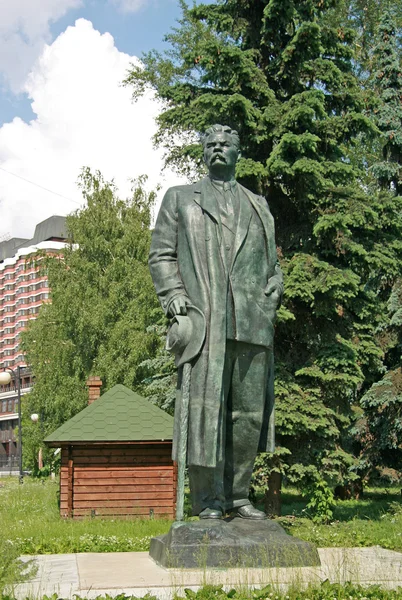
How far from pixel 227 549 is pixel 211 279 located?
200cm

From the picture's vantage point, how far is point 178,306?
234 inches

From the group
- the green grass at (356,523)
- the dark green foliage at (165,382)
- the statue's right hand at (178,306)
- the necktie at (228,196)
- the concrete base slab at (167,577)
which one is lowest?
the green grass at (356,523)

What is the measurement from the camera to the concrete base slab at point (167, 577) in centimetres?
453

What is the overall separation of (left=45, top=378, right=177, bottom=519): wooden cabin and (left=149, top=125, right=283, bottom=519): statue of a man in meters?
9.02

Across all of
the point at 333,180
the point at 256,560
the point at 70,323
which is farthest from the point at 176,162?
the point at 256,560

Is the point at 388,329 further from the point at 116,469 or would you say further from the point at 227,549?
the point at 227,549

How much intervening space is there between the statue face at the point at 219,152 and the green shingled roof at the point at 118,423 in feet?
30.7

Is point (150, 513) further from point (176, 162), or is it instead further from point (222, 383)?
point (176, 162)

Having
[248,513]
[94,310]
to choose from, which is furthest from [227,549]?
[94,310]

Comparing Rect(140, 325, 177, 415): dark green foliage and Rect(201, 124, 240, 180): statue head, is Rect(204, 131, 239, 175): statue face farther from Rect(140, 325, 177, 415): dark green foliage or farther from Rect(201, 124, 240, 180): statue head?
Rect(140, 325, 177, 415): dark green foliage

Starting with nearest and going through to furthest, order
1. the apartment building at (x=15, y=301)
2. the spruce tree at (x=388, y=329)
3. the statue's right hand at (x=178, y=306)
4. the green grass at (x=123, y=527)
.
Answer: the statue's right hand at (x=178, y=306)
the green grass at (x=123, y=527)
the spruce tree at (x=388, y=329)
the apartment building at (x=15, y=301)

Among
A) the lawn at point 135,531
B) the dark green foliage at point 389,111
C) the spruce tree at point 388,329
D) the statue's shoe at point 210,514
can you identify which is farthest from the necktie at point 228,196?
the dark green foliage at point 389,111

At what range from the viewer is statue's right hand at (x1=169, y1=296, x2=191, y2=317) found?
5.96 meters

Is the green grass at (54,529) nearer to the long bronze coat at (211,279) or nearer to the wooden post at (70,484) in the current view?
the wooden post at (70,484)
